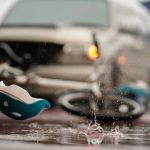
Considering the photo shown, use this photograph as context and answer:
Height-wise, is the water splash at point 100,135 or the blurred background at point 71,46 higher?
the blurred background at point 71,46

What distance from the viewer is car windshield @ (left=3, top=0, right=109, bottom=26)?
371 inches

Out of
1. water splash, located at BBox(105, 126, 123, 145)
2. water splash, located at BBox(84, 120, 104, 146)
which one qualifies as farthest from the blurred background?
water splash, located at BBox(105, 126, 123, 145)

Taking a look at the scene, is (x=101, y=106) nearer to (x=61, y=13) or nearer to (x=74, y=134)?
(x=74, y=134)

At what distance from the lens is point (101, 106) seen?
741 centimetres

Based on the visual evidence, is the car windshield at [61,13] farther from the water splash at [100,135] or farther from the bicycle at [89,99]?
the water splash at [100,135]

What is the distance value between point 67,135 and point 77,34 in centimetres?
347

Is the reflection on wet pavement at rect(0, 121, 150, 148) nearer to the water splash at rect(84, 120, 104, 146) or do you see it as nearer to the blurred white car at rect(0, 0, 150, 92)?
the water splash at rect(84, 120, 104, 146)

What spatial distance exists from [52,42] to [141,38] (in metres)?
2.51

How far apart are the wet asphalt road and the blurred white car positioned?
1.17 meters

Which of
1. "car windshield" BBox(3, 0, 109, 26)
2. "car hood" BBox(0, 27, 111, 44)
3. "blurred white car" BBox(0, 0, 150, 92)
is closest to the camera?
"blurred white car" BBox(0, 0, 150, 92)

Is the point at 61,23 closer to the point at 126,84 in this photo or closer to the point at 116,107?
the point at 126,84

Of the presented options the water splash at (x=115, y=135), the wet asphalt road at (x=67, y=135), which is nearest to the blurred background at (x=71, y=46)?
the wet asphalt road at (x=67, y=135)

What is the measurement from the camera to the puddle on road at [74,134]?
17.4 ft

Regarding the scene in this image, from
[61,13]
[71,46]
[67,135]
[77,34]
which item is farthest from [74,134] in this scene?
[61,13]
